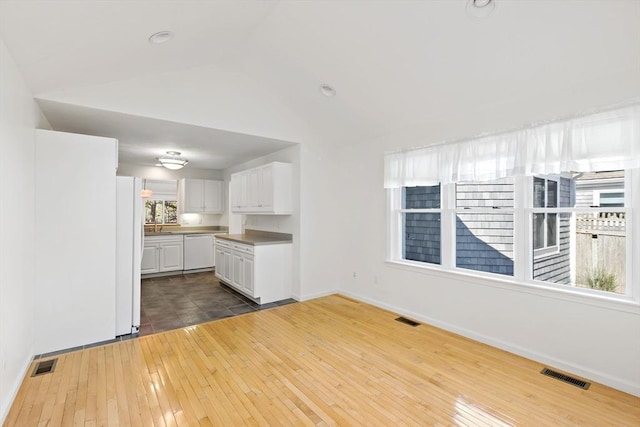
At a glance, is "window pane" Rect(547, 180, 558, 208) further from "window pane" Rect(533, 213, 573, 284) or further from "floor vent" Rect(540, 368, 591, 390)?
"floor vent" Rect(540, 368, 591, 390)

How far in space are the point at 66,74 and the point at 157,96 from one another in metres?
0.88

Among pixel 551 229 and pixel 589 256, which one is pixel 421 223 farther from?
pixel 589 256

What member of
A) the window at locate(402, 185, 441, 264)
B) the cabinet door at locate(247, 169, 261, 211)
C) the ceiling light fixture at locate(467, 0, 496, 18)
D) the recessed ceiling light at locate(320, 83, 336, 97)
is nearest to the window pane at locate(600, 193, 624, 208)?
the window at locate(402, 185, 441, 264)

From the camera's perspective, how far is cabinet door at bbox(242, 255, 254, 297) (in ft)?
15.2

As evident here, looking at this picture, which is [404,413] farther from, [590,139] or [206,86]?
[206,86]

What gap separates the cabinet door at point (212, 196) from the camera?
7.49 m

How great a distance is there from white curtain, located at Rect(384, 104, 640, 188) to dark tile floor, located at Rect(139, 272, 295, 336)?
2.93 meters

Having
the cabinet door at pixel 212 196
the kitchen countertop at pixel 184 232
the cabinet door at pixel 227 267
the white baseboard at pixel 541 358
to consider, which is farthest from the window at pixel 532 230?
the cabinet door at pixel 212 196

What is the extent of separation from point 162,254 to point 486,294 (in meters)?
6.07

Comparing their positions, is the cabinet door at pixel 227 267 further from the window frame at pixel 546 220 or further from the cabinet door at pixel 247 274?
the window frame at pixel 546 220

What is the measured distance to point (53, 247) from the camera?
304 centimetres

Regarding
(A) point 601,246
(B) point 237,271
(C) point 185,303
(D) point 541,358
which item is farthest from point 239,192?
(A) point 601,246

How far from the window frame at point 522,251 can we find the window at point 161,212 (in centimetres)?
540

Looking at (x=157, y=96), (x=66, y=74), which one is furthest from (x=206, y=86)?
(x=66, y=74)
